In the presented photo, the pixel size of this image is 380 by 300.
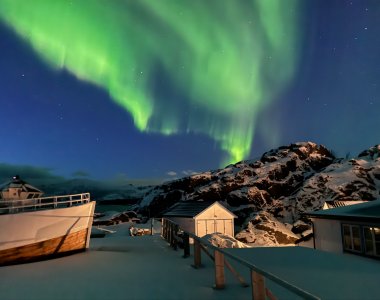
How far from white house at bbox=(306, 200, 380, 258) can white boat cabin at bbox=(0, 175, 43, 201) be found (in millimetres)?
26527

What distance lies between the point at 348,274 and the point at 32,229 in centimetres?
1165

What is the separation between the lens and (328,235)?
2077cm

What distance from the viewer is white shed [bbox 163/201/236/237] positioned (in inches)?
1471

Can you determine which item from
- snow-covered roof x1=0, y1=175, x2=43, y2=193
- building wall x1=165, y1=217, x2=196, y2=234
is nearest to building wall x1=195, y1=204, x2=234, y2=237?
building wall x1=165, y1=217, x2=196, y2=234

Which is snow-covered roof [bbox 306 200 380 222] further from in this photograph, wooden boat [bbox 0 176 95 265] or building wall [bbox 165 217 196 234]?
building wall [bbox 165 217 196 234]

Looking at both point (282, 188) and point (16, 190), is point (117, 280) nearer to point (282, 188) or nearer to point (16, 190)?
point (16, 190)

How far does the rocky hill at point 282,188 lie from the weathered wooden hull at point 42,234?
41.3 meters

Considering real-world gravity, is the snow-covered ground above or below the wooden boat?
below

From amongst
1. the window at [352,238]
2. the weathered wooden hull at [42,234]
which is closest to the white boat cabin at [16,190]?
the weathered wooden hull at [42,234]

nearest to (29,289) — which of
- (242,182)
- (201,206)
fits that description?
(201,206)

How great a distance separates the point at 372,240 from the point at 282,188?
6790 centimetres

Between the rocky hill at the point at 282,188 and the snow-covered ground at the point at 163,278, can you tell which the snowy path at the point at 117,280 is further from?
the rocky hill at the point at 282,188

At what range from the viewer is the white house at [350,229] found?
16734 millimetres

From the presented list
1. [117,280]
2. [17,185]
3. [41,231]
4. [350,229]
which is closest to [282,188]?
[350,229]
